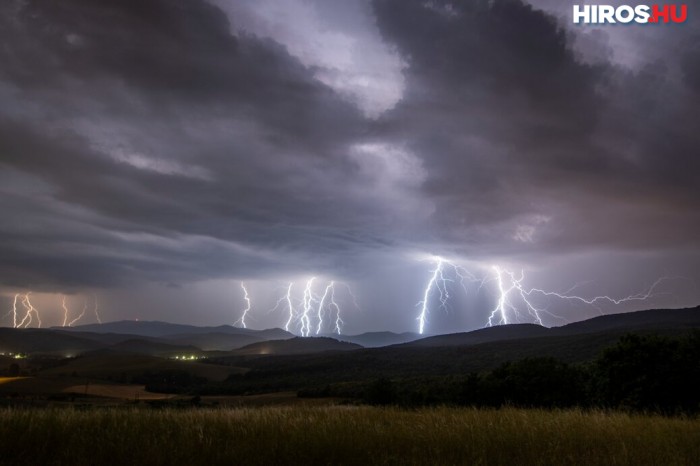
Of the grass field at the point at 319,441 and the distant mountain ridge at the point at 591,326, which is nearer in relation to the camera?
the grass field at the point at 319,441

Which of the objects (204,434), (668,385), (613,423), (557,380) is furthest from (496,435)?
(557,380)

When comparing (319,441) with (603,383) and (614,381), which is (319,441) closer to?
(614,381)

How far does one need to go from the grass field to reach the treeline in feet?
35.8

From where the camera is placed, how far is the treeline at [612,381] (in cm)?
2069

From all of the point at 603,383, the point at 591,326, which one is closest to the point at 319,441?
the point at 603,383

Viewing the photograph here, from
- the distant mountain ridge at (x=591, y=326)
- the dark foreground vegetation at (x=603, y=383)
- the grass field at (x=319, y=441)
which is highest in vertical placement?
the grass field at (x=319, y=441)

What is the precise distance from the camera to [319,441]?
6.58 m

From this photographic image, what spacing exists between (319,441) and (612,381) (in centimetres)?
2079

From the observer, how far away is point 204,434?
6.88m

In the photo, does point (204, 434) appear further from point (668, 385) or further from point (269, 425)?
point (668, 385)

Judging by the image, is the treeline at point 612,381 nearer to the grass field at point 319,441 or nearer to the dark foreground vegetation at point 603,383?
the dark foreground vegetation at point 603,383

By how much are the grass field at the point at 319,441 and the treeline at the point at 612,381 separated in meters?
10.9

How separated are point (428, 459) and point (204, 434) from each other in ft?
10.7

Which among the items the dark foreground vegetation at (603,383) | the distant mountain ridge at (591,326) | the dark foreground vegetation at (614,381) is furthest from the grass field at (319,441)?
the distant mountain ridge at (591,326)
